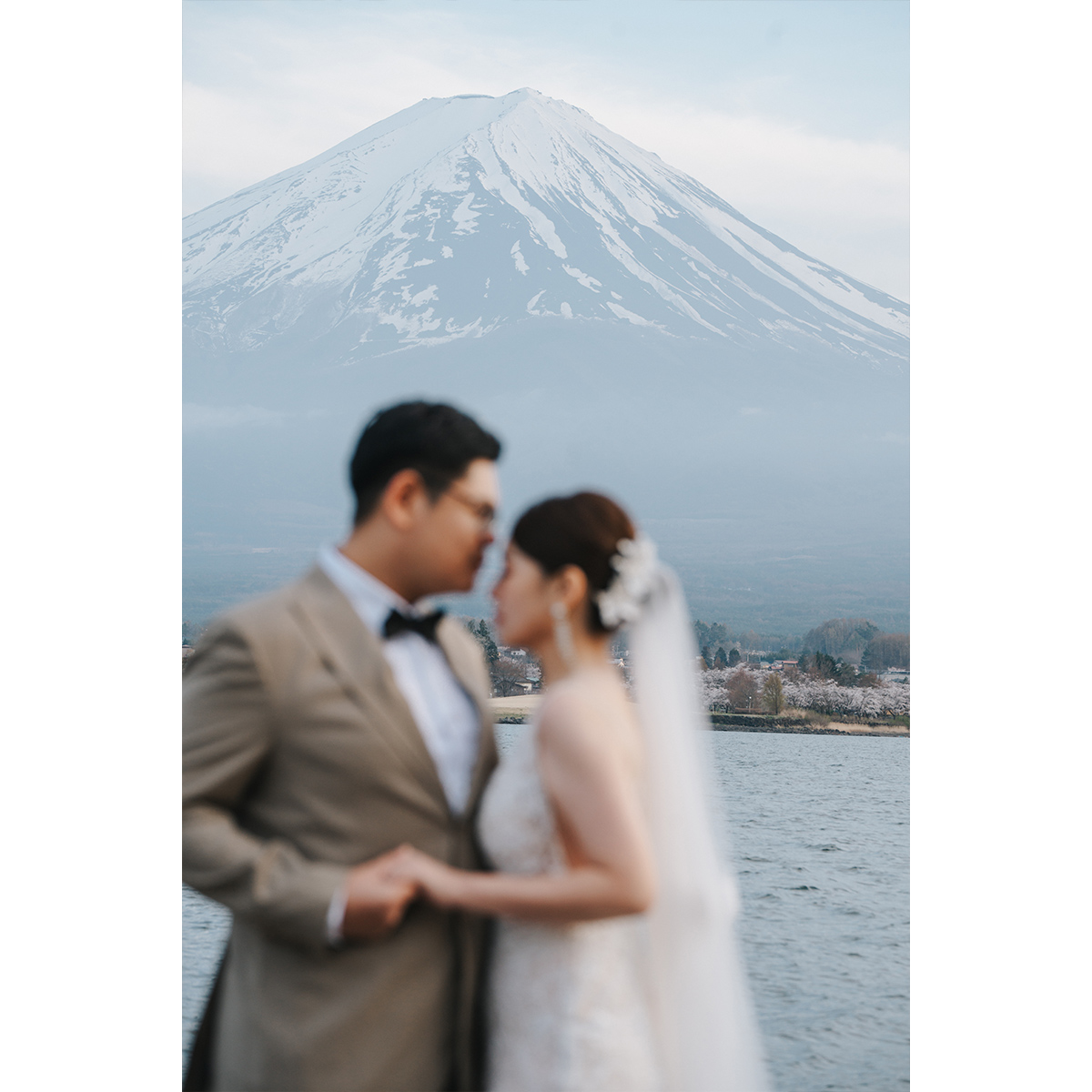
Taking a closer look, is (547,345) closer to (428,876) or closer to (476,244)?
(476,244)

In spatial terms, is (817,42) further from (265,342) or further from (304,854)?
(304,854)

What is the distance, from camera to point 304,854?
1.90 meters

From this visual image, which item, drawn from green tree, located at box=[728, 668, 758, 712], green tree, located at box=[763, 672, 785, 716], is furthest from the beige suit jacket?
green tree, located at box=[728, 668, 758, 712]

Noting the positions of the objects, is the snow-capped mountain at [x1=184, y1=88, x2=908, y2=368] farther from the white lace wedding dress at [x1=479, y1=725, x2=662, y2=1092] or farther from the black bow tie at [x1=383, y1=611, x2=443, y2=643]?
the white lace wedding dress at [x1=479, y1=725, x2=662, y2=1092]

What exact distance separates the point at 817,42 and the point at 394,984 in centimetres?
11767

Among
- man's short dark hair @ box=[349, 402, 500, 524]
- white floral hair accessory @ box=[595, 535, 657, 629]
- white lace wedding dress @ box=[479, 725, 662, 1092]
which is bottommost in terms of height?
white lace wedding dress @ box=[479, 725, 662, 1092]

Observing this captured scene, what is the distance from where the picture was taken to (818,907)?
44.1 m

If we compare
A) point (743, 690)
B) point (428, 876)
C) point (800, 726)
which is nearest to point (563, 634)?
point (428, 876)

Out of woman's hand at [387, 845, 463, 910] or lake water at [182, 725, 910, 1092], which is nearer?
woman's hand at [387, 845, 463, 910]

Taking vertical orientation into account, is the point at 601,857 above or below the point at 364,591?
below

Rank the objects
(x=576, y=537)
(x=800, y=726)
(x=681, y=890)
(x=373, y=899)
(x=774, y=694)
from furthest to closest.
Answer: (x=800, y=726), (x=774, y=694), (x=681, y=890), (x=576, y=537), (x=373, y=899)

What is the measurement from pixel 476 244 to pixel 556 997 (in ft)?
324

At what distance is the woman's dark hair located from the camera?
2033 millimetres

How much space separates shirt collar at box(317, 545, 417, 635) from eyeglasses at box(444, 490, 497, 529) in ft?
0.70
